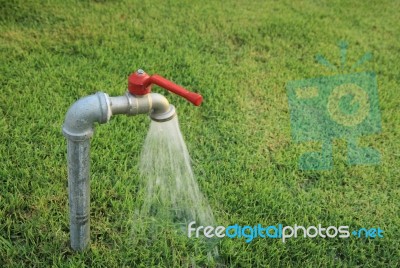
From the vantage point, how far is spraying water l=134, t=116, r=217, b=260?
2.48m

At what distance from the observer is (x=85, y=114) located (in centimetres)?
172

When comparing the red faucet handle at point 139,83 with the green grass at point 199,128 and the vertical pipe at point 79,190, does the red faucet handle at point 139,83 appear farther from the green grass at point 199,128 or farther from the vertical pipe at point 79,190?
the green grass at point 199,128

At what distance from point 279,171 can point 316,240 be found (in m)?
0.56

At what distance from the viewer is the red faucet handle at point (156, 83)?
1.72m

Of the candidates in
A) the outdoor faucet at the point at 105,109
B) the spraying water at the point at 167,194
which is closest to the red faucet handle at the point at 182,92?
the outdoor faucet at the point at 105,109

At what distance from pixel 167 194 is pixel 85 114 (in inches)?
43.5

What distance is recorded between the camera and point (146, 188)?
8.87 ft

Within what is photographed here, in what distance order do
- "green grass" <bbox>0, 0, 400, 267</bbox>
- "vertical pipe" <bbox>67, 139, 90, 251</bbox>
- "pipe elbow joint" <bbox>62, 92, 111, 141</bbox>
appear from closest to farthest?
"pipe elbow joint" <bbox>62, 92, 111, 141</bbox>
"vertical pipe" <bbox>67, 139, 90, 251</bbox>
"green grass" <bbox>0, 0, 400, 267</bbox>

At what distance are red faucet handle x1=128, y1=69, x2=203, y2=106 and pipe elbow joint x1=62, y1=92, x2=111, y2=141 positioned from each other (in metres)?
0.11

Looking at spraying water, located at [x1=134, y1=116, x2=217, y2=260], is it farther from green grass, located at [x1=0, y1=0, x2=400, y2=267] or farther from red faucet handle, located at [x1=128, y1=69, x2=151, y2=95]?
red faucet handle, located at [x1=128, y1=69, x2=151, y2=95]

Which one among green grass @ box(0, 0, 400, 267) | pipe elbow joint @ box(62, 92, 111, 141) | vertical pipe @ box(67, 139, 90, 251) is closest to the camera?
pipe elbow joint @ box(62, 92, 111, 141)

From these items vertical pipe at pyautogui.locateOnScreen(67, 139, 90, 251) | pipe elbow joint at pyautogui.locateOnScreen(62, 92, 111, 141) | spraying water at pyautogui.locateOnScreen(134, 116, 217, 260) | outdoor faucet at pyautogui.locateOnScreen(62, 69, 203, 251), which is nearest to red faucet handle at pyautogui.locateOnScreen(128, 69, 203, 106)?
outdoor faucet at pyautogui.locateOnScreen(62, 69, 203, 251)

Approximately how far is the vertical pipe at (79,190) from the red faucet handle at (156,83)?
0.29 m

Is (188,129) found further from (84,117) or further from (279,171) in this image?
(84,117)
